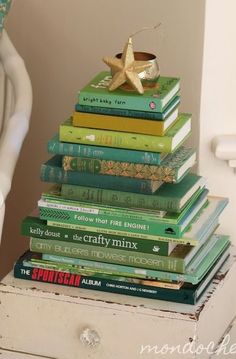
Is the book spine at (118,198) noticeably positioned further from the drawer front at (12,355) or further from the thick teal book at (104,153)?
the drawer front at (12,355)

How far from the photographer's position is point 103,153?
5.02 ft

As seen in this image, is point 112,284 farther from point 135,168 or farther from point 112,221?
point 135,168

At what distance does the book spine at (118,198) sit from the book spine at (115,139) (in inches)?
3.4

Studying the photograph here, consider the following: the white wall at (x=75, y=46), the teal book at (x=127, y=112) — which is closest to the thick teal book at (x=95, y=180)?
the teal book at (x=127, y=112)

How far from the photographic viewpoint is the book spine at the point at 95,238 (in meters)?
1.55

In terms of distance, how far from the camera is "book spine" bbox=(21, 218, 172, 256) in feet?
5.07

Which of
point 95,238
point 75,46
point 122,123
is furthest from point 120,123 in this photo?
point 75,46

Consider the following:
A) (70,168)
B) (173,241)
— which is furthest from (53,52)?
(173,241)

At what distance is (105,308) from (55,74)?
0.66 metres

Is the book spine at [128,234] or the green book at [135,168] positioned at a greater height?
the green book at [135,168]

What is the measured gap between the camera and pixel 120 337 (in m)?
1.54

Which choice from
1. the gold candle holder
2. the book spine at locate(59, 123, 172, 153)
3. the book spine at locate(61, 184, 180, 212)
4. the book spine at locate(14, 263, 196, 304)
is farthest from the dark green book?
the gold candle holder

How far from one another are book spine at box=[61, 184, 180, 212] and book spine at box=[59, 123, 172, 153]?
0.29 ft

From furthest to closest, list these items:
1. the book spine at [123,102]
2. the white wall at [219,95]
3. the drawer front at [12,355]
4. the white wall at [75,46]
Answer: the white wall at [75,46] → the white wall at [219,95] → the drawer front at [12,355] → the book spine at [123,102]
